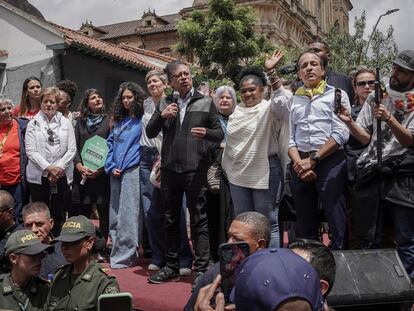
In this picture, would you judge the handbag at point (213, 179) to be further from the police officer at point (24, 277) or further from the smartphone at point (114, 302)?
the smartphone at point (114, 302)

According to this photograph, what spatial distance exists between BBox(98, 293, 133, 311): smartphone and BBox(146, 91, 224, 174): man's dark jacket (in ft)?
7.17

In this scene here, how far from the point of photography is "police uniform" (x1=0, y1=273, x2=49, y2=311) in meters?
3.51

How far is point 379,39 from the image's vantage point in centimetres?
1792

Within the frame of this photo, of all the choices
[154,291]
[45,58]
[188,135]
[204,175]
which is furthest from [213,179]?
[45,58]

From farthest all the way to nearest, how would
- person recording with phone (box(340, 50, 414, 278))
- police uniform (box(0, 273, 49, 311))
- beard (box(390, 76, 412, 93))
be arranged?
beard (box(390, 76, 412, 93)) → person recording with phone (box(340, 50, 414, 278)) → police uniform (box(0, 273, 49, 311))

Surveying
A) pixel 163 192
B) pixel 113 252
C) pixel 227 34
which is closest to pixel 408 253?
pixel 163 192

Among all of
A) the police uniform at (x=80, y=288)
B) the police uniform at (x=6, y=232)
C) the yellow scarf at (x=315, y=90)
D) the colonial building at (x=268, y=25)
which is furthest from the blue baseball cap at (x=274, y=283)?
the colonial building at (x=268, y=25)

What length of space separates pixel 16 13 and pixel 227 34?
8.79 m

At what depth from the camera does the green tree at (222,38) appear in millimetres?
21375

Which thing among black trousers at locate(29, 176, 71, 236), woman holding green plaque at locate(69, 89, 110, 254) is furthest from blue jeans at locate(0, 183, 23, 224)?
woman holding green plaque at locate(69, 89, 110, 254)

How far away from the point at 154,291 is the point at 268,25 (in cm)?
3729

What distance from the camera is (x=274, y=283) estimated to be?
164cm

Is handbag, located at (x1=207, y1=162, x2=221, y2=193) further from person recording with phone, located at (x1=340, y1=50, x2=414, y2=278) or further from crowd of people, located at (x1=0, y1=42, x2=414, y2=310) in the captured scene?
person recording with phone, located at (x1=340, y1=50, x2=414, y2=278)

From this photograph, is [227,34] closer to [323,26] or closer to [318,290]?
[318,290]
